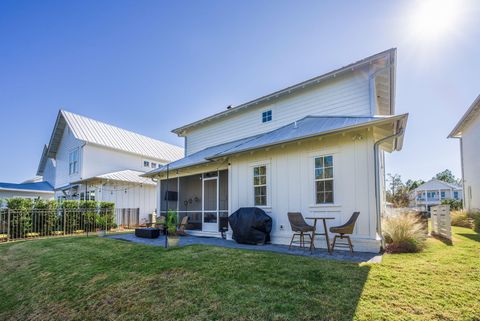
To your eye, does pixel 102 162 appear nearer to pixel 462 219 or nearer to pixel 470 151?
pixel 462 219

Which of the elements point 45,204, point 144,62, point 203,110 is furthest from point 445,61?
point 45,204

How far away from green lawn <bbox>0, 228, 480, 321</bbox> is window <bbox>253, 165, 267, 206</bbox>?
2500 millimetres

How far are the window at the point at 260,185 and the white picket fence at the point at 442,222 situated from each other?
576 centimetres

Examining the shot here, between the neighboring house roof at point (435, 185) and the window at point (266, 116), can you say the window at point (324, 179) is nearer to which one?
the window at point (266, 116)

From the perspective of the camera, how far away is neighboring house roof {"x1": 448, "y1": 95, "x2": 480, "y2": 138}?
48.3 feet

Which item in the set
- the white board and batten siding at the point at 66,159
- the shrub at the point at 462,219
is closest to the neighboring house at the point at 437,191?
the shrub at the point at 462,219

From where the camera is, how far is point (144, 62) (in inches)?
534

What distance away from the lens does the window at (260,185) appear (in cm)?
910

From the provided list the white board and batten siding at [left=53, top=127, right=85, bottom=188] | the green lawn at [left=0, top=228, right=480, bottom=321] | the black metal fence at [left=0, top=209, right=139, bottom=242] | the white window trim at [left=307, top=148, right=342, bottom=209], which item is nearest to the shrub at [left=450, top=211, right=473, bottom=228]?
the green lawn at [left=0, top=228, right=480, bottom=321]

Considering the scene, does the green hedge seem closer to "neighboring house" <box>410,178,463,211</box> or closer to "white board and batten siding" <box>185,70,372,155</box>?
"white board and batten siding" <box>185,70,372,155</box>

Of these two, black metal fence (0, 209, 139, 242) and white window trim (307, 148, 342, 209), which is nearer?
white window trim (307, 148, 342, 209)

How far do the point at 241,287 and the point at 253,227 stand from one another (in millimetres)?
3903

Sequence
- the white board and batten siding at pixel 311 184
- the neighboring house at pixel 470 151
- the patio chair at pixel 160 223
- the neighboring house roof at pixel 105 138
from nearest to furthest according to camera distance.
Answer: the white board and batten siding at pixel 311 184 → the patio chair at pixel 160 223 → the neighboring house at pixel 470 151 → the neighboring house roof at pixel 105 138

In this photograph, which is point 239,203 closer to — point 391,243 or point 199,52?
point 391,243
